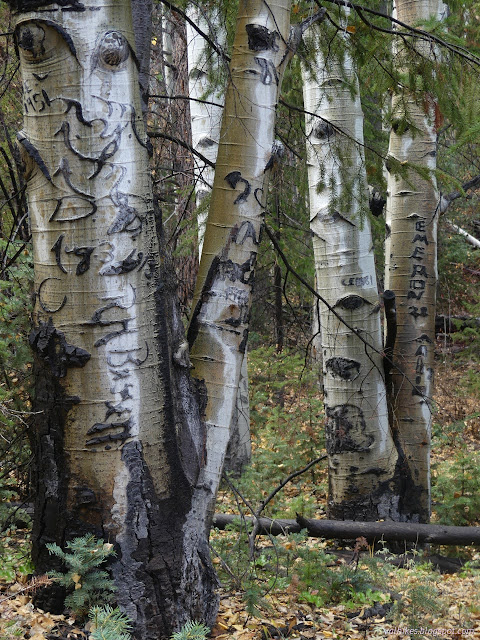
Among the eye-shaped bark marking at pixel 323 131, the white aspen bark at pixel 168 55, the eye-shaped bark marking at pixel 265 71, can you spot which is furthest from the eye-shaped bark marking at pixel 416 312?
the white aspen bark at pixel 168 55

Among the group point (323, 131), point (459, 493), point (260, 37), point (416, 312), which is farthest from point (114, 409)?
point (459, 493)

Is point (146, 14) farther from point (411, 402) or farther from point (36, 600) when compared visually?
point (411, 402)

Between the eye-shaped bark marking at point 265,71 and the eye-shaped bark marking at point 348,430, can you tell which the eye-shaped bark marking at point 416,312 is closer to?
the eye-shaped bark marking at point 348,430

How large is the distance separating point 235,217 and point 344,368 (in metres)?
2.54

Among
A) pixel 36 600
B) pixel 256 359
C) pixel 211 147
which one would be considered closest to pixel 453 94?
pixel 211 147

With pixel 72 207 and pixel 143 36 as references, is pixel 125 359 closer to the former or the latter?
pixel 72 207

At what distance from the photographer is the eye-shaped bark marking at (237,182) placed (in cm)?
294

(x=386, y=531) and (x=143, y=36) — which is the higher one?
(x=143, y=36)

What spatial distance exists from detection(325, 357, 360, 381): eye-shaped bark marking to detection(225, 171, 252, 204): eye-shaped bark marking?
2529 mm

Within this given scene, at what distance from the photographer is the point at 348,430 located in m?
5.12

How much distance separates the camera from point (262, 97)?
2984 millimetres

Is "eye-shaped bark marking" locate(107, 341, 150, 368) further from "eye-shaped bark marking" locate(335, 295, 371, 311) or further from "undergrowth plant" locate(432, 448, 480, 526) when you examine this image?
"undergrowth plant" locate(432, 448, 480, 526)

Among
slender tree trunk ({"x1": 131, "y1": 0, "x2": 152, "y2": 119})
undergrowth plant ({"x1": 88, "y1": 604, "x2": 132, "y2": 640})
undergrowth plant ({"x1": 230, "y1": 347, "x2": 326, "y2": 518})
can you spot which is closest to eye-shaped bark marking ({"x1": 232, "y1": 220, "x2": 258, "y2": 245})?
slender tree trunk ({"x1": 131, "y1": 0, "x2": 152, "y2": 119})

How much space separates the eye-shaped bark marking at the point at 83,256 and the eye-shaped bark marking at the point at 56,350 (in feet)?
0.82
